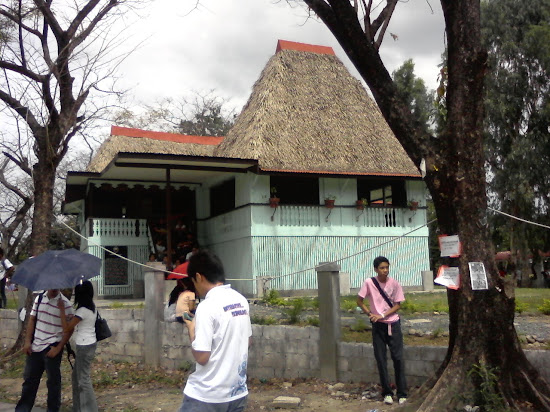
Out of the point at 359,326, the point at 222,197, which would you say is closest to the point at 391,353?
the point at 359,326

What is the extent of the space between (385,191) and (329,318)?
519 inches

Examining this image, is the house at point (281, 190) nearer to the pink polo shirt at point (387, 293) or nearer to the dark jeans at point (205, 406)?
the pink polo shirt at point (387, 293)

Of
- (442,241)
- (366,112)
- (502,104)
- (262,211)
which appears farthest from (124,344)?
(502,104)

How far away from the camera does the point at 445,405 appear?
5613 mm

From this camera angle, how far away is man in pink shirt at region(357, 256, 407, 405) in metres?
6.79

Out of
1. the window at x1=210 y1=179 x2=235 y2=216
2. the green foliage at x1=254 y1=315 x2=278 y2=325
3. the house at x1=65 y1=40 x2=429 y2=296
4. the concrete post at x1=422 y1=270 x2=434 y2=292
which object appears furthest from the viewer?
the concrete post at x1=422 y1=270 x2=434 y2=292

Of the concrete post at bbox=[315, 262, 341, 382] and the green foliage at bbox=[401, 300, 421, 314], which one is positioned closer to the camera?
the concrete post at bbox=[315, 262, 341, 382]

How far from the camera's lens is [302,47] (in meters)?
22.5

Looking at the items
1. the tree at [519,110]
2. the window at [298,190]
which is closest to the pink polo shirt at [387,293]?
the window at [298,190]

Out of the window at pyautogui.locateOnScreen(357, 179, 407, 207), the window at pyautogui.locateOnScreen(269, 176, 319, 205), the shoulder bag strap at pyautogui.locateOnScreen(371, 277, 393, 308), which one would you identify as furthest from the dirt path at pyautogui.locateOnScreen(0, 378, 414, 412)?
the window at pyautogui.locateOnScreen(357, 179, 407, 207)

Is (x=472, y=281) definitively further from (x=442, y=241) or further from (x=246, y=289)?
(x=246, y=289)

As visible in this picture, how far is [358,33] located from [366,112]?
49.3 feet

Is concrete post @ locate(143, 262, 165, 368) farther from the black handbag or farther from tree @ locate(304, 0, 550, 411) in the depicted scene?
tree @ locate(304, 0, 550, 411)

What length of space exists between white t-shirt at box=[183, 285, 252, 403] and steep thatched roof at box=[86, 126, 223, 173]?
706 inches
